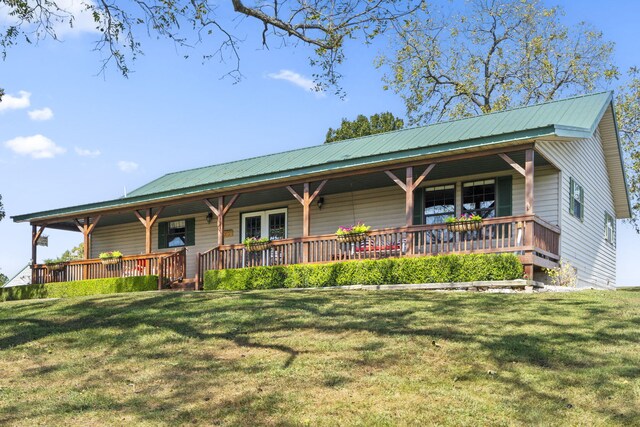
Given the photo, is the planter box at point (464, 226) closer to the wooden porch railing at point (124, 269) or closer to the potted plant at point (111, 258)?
the wooden porch railing at point (124, 269)

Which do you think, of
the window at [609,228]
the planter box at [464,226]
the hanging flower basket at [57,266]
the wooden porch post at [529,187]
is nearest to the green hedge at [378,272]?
the planter box at [464,226]

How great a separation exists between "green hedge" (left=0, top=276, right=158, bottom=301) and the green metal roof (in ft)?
8.76

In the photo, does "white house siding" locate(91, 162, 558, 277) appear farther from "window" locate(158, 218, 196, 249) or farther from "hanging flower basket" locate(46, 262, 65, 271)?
"hanging flower basket" locate(46, 262, 65, 271)

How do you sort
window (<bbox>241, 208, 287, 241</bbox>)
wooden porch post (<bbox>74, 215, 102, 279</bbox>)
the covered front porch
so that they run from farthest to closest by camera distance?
1. wooden porch post (<bbox>74, 215, 102, 279</bbox>)
2. window (<bbox>241, 208, 287, 241</bbox>)
3. the covered front porch

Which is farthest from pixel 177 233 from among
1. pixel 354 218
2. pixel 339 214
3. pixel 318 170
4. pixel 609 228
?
pixel 609 228

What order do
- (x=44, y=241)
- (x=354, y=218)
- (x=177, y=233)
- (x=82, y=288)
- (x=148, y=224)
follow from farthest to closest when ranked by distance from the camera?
(x=44, y=241) < (x=177, y=233) < (x=82, y=288) < (x=148, y=224) < (x=354, y=218)

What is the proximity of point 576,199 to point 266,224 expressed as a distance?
375 inches

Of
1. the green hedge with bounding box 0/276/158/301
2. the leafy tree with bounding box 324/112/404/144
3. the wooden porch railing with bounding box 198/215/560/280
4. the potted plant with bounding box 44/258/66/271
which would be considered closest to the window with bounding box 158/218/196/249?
the potted plant with bounding box 44/258/66/271

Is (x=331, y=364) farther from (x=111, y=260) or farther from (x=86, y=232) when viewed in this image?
(x=86, y=232)

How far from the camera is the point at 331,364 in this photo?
28.5ft

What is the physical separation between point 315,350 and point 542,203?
10299 millimetres

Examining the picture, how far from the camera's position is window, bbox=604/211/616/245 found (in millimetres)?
23267

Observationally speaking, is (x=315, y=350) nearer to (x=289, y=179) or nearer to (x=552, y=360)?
(x=552, y=360)

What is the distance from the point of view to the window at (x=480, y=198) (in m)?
18.2
